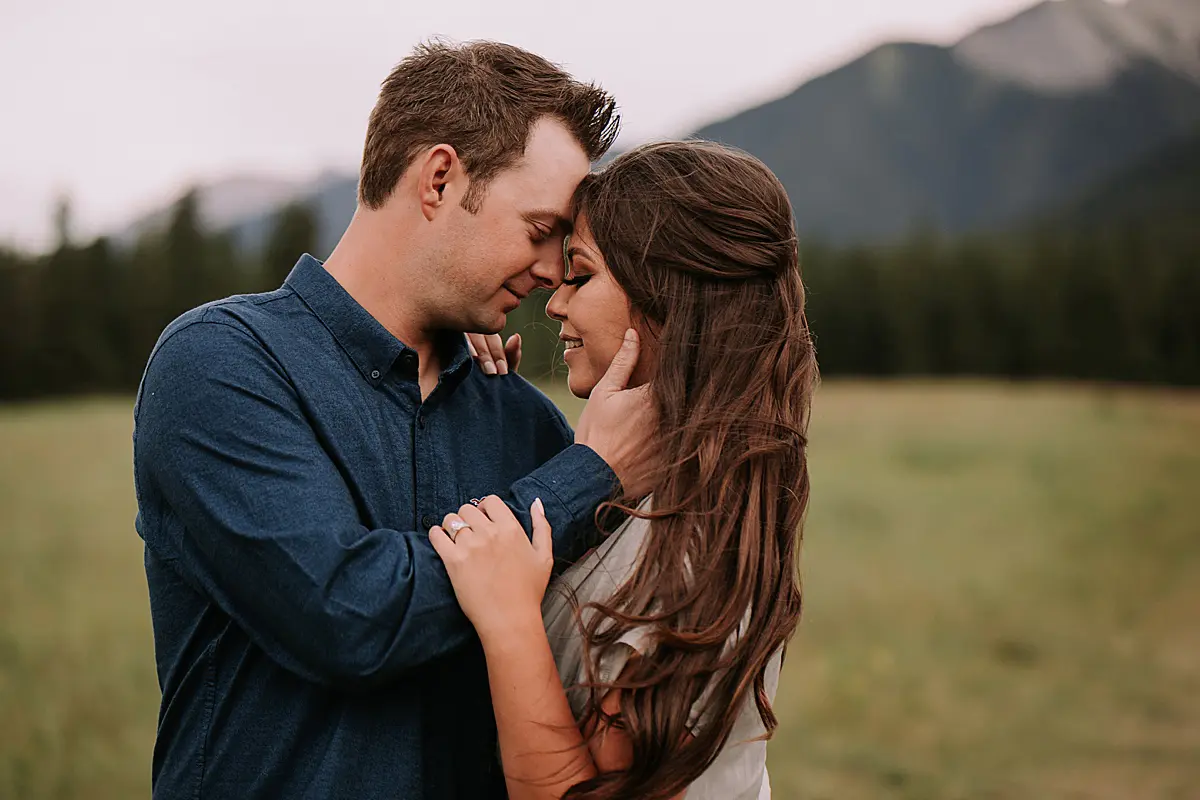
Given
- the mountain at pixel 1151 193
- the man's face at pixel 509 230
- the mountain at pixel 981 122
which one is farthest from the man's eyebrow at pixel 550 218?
the mountain at pixel 1151 193

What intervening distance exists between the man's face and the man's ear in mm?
51

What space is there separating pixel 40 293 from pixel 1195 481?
103 ft

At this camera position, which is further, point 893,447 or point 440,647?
point 893,447

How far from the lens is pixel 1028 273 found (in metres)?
37.8

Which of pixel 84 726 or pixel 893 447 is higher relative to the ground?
pixel 84 726

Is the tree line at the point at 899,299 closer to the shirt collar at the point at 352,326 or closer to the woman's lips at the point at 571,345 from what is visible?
the woman's lips at the point at 571,345

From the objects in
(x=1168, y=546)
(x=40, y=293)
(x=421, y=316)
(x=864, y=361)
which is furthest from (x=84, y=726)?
(x=864, y=361)

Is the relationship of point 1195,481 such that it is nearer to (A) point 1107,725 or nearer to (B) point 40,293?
(A) point 1107,725

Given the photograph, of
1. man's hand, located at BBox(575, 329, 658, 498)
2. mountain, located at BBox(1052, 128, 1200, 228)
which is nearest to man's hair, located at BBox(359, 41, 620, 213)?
man's hand, located at BBox(575, 329, 658, 498)

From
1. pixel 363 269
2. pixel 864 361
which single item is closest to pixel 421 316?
pixel 363 269

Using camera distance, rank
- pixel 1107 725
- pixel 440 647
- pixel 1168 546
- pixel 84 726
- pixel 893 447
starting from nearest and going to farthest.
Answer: pixel 440 647 → pixel 84 726 → pixel 1107 725 → pixel 1168 546 → pixel 893 447

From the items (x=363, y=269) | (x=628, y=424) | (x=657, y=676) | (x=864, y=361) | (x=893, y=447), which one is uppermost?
(x=363, y=269)

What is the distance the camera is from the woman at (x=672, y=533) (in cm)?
208

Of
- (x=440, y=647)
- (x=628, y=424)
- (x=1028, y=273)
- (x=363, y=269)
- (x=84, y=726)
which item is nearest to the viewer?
(x=440, y=647)
